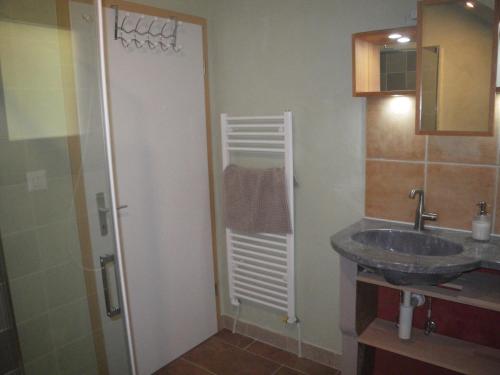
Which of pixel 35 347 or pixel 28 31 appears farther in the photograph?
pixel 35 347

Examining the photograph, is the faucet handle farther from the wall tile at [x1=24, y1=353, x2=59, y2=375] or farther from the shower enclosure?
the wall tile at [x1=24, y1=353, x2=59, y2=375]

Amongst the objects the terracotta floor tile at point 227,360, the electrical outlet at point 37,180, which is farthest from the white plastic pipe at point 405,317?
the electrical outlet at point 37,180

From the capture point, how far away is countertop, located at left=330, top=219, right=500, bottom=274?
1.71 meters

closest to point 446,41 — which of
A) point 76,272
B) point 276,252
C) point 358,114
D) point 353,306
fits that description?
point 358,114

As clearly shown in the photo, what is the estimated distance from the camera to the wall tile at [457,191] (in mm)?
2016

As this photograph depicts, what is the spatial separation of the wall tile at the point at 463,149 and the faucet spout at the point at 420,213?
7.2 inches

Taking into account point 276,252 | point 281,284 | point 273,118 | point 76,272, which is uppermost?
point 273,118

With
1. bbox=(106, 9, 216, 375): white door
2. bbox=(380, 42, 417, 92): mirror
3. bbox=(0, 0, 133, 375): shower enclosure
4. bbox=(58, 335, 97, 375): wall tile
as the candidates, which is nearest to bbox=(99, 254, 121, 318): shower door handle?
bbox=(0, 0, 133, 375): shower enclosure

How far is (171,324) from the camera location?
109 inches

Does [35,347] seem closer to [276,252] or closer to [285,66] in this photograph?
[276,252]

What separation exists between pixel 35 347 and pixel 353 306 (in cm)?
139

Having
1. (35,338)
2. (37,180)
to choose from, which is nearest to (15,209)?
(37,180)

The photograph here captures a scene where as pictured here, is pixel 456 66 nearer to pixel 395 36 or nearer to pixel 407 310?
pixel 395 36

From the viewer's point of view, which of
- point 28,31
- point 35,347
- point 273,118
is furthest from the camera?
point 273,118
